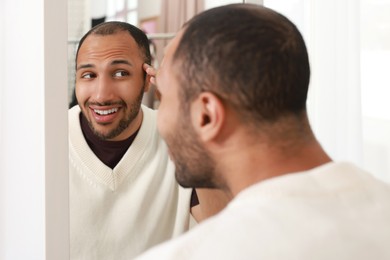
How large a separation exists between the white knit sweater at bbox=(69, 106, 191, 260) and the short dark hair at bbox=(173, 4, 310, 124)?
351mm

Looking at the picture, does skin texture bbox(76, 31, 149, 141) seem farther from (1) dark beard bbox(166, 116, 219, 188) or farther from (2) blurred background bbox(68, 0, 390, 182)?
(2) blurred background bbox(68, 0, 390, 182)

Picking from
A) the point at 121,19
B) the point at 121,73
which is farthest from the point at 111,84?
the point at 121,19

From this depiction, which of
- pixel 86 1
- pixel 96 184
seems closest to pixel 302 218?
pixel 96 184

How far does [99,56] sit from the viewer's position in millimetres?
1066

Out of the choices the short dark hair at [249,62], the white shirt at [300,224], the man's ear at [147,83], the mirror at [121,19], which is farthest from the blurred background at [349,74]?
the white shirt at [300,224]

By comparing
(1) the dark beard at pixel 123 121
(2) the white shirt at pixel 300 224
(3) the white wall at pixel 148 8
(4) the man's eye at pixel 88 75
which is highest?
(3) the white wall at pixel 148 8

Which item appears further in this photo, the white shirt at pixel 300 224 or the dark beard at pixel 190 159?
the dark beard at pixel 190 159

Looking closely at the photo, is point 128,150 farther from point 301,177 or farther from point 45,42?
point 301,177

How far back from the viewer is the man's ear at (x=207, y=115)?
0.77 meters

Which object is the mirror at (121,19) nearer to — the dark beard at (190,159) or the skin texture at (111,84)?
the skin texture at (111,84)

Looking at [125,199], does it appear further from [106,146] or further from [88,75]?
[88,75]
